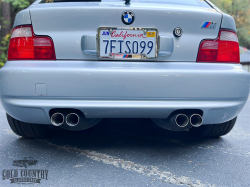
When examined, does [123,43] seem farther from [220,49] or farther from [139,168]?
[139,168]

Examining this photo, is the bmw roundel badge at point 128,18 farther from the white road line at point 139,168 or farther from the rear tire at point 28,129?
the rear tire at point 28,129

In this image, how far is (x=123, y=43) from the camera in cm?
206

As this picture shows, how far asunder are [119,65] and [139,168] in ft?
2.55

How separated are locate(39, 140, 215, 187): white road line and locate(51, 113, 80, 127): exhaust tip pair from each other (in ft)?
1.20

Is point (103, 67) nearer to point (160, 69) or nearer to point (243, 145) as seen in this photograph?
point (160, 69)

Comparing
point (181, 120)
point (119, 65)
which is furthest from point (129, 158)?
point (119, 65)

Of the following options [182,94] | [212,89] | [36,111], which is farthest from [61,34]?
[212,89]

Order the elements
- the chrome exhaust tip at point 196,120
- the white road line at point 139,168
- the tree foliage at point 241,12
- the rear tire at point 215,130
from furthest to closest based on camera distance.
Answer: the tree foliage at point 241,12 → the rear tire at point 215,130 → the chrome exhaust tip at point 196,120 → the white road line at point 139,168

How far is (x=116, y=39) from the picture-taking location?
206cm

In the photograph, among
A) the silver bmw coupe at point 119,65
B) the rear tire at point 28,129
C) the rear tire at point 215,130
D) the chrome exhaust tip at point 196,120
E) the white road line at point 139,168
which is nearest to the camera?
the white road line at point 139,168

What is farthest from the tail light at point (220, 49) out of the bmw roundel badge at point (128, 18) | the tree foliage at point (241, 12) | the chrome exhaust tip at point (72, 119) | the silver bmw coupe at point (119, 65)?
the tree foliage at point (241, 12)

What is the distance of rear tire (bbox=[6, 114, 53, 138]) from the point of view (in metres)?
2.65

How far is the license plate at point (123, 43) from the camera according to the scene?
2064mm

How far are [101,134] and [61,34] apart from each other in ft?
4.22
